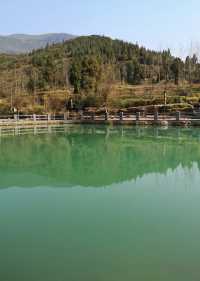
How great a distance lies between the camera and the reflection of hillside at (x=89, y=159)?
908 centimetres

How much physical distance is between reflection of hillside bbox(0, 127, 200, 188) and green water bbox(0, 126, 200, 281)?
3 centimetres

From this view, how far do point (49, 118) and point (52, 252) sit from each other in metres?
25.3

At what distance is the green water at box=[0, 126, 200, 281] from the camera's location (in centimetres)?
399

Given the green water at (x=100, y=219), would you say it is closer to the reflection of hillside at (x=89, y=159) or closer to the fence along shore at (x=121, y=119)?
the reflection of hillside at (x=89, y=159)

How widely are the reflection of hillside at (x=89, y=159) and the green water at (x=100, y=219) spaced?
3cm

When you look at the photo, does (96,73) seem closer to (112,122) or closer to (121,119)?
(112,122)

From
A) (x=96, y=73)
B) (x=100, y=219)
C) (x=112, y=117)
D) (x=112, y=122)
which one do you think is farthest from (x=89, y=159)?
(x=96, y=73)

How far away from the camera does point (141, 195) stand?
7.20 metres

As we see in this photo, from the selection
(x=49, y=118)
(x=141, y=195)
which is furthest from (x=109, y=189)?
Answer: (x=49, y=118)

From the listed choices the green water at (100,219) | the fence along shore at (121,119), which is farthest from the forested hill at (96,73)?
the green water at (100,219)

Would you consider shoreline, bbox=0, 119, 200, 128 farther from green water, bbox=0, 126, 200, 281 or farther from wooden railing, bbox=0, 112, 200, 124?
green water, bbox=0, 126, 200, 281

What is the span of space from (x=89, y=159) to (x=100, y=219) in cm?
620

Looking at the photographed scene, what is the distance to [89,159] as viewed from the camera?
11852 mm

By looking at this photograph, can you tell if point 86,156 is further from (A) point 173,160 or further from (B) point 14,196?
(B) point 14,196
